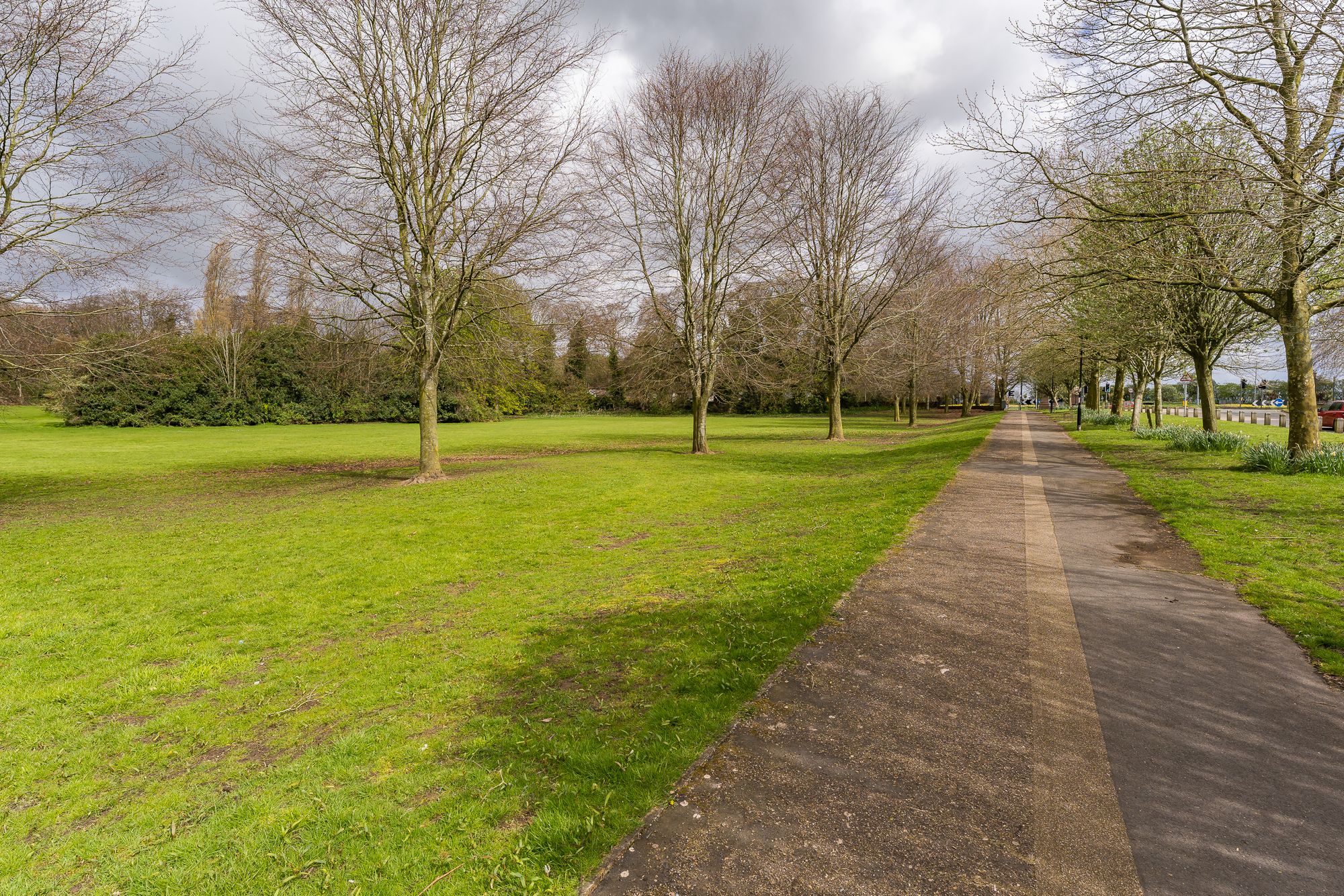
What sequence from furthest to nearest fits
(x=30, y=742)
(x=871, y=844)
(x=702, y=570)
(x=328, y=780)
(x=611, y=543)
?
(x=611, y=543), (x=702, y=570), (x=30, y=742), (x=328, y=780), (x=871, y=844)

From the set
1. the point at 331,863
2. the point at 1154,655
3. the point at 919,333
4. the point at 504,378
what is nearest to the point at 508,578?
the point at 331,863

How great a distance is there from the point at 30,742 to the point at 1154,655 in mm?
8585

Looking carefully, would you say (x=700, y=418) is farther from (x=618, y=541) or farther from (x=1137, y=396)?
(x=1137, y=396)

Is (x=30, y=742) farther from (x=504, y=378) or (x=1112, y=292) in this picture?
(x=1112, y=292)

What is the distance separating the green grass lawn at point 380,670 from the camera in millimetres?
3172

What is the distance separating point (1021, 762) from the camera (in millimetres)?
3238

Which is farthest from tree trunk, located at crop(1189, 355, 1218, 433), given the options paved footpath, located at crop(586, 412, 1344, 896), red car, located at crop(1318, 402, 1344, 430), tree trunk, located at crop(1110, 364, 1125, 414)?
red car, located at crop(1318, 402, 1344, 430)

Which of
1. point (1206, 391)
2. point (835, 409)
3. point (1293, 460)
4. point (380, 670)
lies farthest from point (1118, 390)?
point (380, 670)

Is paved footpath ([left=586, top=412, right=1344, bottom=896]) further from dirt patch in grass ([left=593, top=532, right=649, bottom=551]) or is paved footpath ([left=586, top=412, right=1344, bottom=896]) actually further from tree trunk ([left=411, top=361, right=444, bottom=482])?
tree trunk ([left=411, top=361, right=444, bottom=482])

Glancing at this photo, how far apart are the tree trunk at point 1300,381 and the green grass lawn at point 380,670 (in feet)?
→ 24.4

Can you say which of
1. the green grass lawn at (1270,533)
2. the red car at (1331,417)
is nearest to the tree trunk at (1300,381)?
the green grass lawn at (1270,533)

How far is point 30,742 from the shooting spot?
4.46 metres

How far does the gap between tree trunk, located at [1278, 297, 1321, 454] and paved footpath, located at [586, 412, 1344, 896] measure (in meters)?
9.74

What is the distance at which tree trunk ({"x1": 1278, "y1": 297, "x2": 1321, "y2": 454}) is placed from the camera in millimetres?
11812
